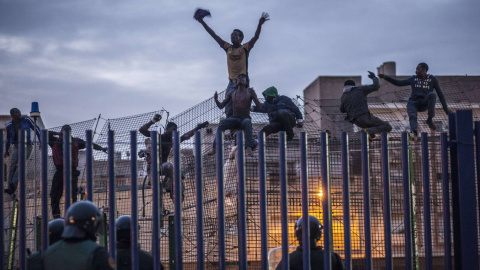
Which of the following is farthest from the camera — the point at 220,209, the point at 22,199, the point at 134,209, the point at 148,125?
the point at 148,125

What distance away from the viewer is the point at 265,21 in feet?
44.4

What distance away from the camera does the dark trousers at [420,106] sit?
13.3 metres

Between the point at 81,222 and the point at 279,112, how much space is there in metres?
7.83

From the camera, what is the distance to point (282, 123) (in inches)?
519

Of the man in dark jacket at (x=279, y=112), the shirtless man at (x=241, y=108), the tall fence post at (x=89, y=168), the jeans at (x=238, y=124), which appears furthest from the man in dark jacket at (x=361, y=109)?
the tall fence post at (x=89, y=168)

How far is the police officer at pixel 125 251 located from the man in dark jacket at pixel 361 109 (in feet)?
23.2

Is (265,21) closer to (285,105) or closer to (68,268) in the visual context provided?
(285,105)

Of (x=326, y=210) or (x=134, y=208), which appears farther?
(x=326, y=210)

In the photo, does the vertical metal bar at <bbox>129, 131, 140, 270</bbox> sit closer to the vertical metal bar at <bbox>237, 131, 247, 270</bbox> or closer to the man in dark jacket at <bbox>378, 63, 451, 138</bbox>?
the vertical metal bar at <bbox>237, 131, 247, 270</bbox>

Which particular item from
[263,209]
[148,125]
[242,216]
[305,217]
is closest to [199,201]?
[242,216]

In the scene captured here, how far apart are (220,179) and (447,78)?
32.9 metres

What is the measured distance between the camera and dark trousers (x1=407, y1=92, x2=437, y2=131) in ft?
43.5

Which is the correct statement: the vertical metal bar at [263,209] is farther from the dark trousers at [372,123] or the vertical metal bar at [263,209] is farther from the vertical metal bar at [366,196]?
the dark trousers at [372,123]

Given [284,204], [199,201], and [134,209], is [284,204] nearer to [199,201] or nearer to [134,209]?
[199,201]
